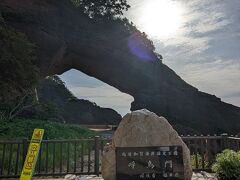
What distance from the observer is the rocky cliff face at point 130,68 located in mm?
38844

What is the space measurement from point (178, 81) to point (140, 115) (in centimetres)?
3576

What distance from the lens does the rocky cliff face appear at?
38.8m

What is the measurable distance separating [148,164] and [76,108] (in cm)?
4893

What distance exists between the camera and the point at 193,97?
42000 mm

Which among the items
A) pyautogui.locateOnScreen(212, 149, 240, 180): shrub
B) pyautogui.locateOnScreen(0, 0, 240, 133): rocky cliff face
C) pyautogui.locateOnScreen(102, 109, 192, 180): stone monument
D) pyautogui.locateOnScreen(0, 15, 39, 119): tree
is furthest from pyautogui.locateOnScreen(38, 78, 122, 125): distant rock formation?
pyautogui.locateOnScreen(212, 149, 240, 180): shrub

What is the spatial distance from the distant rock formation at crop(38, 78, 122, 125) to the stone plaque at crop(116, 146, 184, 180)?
1712 inches

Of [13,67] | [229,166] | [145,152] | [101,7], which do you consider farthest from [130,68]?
[145,152]

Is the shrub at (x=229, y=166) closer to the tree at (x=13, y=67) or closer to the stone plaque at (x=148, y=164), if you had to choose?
the stone plaque at (x=148, y=164)

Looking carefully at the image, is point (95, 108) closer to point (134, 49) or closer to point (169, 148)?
point (134, 49)

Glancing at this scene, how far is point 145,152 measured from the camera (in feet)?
27.2

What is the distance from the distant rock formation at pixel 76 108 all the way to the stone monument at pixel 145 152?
43.3m

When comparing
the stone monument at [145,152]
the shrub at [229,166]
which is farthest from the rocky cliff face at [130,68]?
the stone monument at [145,152]

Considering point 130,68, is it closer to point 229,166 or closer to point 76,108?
point 76,108

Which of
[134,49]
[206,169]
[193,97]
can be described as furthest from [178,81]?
[206,169]
